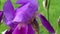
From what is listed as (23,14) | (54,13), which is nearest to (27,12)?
(23,14)

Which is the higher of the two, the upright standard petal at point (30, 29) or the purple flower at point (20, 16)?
the purple flower at point (20, 16)

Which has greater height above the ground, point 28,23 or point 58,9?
point 28,23

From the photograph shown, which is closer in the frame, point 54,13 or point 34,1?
point 34,1

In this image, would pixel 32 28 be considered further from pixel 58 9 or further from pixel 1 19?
pixel 58 9

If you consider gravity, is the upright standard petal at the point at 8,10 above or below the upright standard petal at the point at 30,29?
A: above
